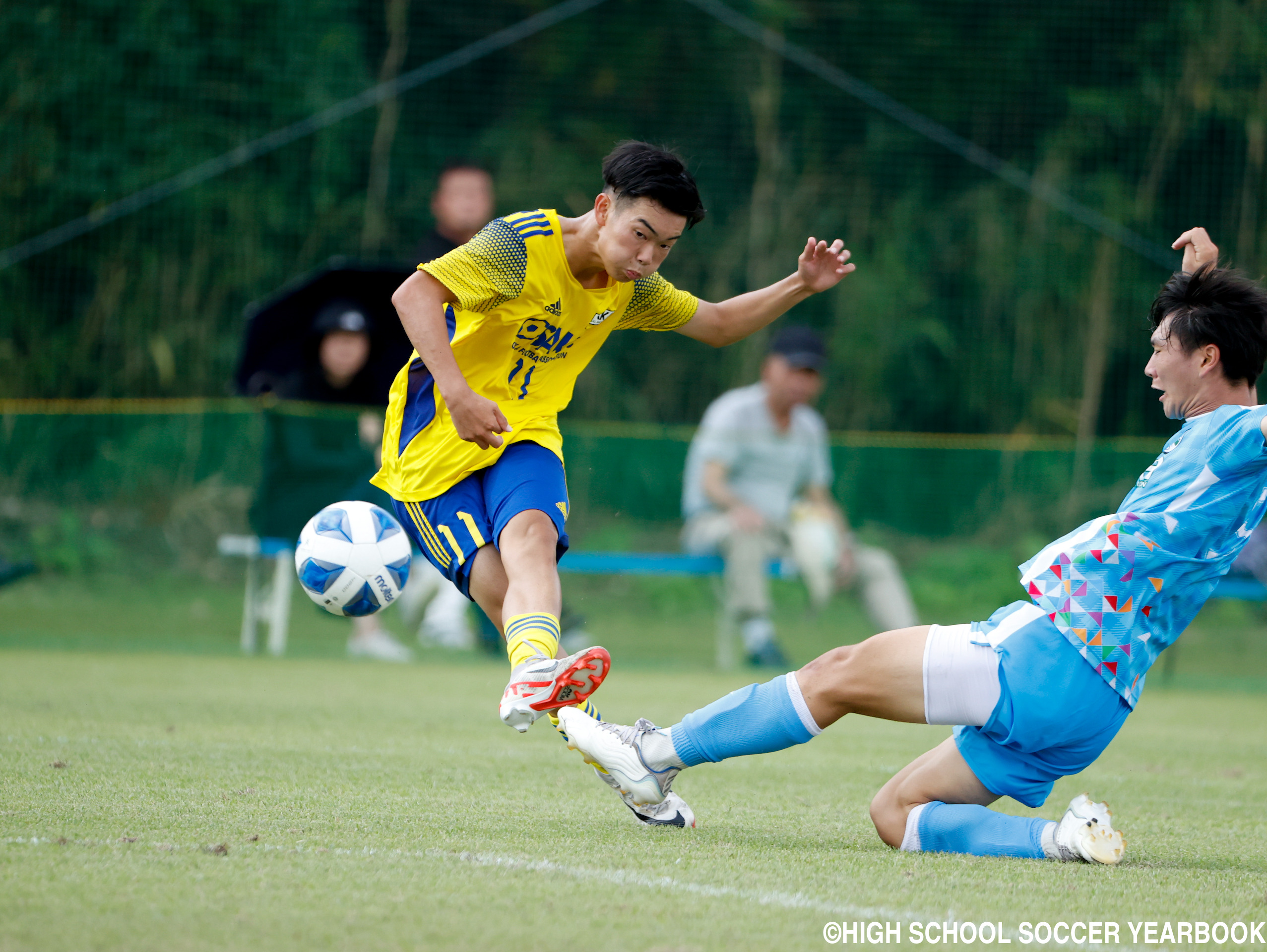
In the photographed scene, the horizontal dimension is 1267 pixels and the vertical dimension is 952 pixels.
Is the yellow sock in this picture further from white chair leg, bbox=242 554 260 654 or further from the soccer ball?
white chair leg, bbox=242 554 260 654

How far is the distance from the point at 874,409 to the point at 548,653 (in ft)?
35.0

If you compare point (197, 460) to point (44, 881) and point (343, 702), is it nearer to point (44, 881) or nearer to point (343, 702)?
point (343, 702)

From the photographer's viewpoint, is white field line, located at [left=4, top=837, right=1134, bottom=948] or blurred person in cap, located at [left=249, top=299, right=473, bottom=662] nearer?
white field line, located at [left=4, top=837, right=1134, bottom=948]

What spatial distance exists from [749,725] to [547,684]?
461 mm

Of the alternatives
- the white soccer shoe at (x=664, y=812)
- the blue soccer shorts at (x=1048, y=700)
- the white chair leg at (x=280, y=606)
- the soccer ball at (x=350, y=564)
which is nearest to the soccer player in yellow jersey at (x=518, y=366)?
the white soccer shoe at (x=664, y=812)

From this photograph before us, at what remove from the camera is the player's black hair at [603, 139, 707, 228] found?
3.38 metres

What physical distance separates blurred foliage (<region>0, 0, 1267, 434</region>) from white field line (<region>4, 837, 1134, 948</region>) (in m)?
10.4

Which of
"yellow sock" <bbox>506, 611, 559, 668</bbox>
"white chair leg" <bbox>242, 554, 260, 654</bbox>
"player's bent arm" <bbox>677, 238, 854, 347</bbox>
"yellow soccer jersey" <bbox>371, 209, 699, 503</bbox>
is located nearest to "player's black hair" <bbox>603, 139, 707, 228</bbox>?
"yellow soccer jersey" <bbox>371, 209, 699, 503</bbox>

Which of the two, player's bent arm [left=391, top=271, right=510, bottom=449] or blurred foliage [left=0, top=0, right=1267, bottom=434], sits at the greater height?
blurred foliage [left=0, top=0, right=1267, bottom=434]

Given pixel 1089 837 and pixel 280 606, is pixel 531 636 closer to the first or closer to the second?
pixel 1089 837

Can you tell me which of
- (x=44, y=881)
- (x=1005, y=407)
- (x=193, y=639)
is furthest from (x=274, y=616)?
(x=1005, y=407)

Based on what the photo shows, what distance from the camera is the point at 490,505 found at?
138 inches

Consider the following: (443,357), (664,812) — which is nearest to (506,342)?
(443,357)

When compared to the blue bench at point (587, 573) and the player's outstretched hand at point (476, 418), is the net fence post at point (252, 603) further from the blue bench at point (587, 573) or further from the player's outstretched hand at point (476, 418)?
the player's outstretched hand at point (476, 418)
